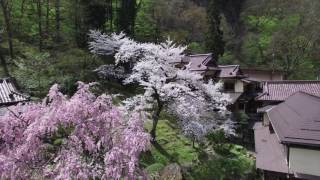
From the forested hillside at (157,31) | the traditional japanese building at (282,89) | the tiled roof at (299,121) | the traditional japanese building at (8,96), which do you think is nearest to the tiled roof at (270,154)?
the tiled roof at (299,121)

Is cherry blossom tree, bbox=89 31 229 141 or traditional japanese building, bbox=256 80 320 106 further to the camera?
traditional japanese building, bbox=256 80 320 106

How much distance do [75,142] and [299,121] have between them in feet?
33.2

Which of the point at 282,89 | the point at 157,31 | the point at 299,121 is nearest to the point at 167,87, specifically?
the point at 299,121

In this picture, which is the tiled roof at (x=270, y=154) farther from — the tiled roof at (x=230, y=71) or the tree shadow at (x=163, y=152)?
the tiled roof at (x=230, y=71)

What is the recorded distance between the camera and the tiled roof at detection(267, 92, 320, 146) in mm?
14492

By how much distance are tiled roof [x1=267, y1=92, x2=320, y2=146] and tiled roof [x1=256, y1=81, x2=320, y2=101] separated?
11.3 meters

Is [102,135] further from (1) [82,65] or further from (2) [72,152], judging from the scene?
(1) [82,65]

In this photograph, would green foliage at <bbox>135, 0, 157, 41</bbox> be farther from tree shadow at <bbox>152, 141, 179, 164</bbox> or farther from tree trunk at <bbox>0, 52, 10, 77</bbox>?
tree shadow at <bbox>152, 141, 179, 164</bbox>

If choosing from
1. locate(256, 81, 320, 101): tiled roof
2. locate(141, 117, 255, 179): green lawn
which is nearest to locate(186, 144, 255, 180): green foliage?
locate(141, 117, 255, 179): green lawn

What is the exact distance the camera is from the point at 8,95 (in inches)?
729

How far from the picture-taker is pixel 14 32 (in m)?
35.3

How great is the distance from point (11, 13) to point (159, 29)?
17.4m

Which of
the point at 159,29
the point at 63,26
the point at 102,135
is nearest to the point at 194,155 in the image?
the point at 102,135

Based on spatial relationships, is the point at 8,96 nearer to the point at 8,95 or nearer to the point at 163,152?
the point at 8,95
